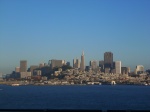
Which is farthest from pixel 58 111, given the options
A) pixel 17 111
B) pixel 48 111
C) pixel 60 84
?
pixel 60 84

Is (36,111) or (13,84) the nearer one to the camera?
(36,111)

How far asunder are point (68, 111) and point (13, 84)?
183583 millimetres

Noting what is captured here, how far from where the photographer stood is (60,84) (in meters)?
199

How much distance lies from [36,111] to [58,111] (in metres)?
1.25

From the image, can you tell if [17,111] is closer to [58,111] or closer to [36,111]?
[36,111]

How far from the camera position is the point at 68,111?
701 inches

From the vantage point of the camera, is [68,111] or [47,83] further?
[47,83]

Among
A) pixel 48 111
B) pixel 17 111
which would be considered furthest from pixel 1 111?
pixel 48 111

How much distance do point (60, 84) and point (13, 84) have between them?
24816mm

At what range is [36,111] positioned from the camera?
1806 centimetres

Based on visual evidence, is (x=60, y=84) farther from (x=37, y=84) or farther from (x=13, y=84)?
(x=13, y=84)

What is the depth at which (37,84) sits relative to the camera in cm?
19888

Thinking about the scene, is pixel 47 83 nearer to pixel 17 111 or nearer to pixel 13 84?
pixel 13 84

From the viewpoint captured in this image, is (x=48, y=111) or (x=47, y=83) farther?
(x=47, y=83)
